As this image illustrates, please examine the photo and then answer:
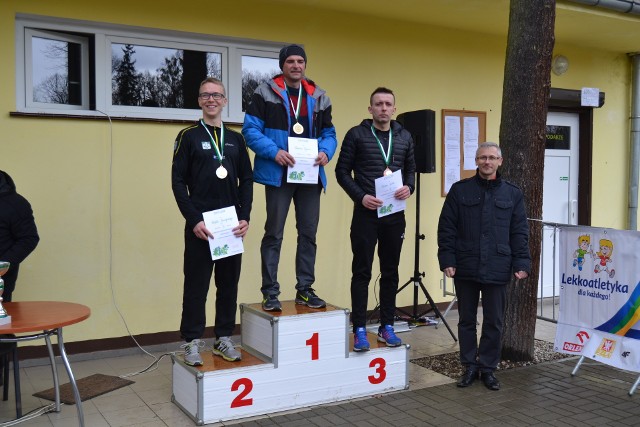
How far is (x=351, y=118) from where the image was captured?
6930mm

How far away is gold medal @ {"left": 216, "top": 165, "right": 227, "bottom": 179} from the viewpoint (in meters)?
4.31

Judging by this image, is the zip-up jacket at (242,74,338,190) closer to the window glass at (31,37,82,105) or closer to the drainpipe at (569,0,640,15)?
the window glass at (31,37,82,105)

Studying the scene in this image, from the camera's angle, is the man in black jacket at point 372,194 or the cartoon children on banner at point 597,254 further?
the cartoon children on banner at point 597,254

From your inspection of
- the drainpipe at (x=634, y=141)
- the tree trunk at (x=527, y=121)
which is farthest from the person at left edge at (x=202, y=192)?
the drainpipe at (x=634, y=141)

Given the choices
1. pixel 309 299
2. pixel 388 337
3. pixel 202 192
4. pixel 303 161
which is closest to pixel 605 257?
pixel 388 337

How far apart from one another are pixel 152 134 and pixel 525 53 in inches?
132

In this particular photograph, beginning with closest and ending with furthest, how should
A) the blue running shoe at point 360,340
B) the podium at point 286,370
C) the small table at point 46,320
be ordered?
1. the small table at point 46,320
2. the podium at point 286,370
3. the blue running shoe at point 360,340

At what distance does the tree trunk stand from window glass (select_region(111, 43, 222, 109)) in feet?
9.09

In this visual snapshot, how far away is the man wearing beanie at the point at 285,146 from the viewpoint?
4559mm

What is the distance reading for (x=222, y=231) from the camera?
14.0 ft

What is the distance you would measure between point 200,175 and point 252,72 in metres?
2.47

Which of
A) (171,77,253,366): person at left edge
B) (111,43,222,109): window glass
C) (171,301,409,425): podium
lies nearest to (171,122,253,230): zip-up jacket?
(171,77,253,366): person at left edge

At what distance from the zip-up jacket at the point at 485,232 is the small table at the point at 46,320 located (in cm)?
266

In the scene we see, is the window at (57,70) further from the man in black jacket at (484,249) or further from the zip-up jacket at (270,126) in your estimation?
the man in black jacket at (484,249)
